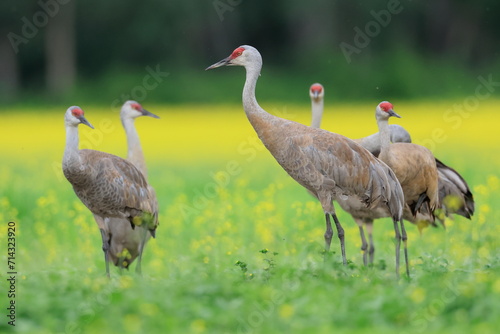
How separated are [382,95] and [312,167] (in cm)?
2382

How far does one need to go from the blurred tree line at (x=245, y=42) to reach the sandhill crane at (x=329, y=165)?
891 inches

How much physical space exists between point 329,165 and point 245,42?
33095 millimetres

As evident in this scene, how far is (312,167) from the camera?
858 cm

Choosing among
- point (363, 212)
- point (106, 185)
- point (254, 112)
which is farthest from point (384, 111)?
point (106, 185)

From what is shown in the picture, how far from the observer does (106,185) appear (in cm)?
915

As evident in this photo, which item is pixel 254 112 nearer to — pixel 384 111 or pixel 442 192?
pixel 384 111

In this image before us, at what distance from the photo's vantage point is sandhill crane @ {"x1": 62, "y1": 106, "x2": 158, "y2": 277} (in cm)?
892

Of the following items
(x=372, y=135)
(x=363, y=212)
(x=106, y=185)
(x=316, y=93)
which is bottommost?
→ (x=363, y=212)

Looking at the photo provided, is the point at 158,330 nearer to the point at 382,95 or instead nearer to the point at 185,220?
the point at 185,220

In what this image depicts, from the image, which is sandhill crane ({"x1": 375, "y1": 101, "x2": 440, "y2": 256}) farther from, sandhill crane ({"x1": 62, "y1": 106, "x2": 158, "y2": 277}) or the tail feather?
sandhill crane ({"x1": 62, "y1": 106, "x2": 158, "y2": 277})

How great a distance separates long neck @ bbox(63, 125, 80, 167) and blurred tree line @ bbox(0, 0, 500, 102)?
22.6 metres

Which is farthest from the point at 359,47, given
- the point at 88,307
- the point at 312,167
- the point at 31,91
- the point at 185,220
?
the point at 88,307

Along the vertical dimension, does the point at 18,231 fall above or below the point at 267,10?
below

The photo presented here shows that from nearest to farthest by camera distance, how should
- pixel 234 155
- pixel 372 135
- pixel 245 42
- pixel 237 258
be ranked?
1. pixel 237 258
2. pixel 372 135
3. pixel 234 155
4. pixel 245 42
